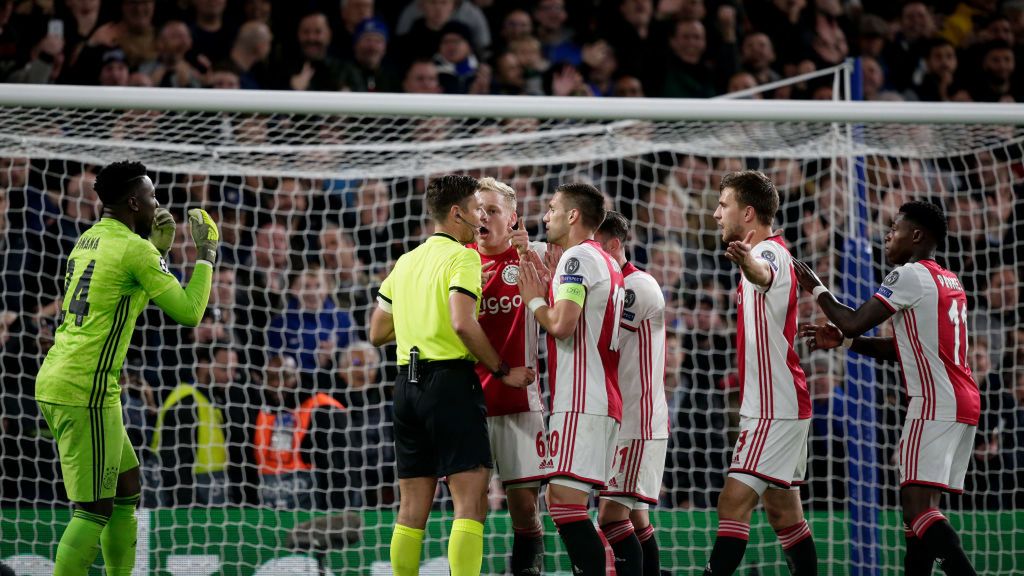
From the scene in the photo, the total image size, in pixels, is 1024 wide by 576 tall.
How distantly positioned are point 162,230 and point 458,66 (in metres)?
4.98

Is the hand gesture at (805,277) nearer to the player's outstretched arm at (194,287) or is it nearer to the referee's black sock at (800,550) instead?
the referee's black sock at (800,550)

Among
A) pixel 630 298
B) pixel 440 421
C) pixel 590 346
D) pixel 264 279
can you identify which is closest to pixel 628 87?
pixel 264 279

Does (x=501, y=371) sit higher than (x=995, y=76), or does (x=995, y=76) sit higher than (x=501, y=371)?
(x=995, y=76)

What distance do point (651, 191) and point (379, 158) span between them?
86.1 inches

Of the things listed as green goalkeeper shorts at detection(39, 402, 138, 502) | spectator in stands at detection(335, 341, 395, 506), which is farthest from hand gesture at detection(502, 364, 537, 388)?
spectator in stands at detection(335, 341, 395, 506)

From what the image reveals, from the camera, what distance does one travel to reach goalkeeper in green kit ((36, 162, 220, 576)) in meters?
5.02

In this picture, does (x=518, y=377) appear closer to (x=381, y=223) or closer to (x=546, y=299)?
(x=546, y=299)

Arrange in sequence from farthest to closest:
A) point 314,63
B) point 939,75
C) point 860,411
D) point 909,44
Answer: point 909,44, point 939,75, point 314,63, point 860,411

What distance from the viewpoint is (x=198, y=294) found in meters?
5.21

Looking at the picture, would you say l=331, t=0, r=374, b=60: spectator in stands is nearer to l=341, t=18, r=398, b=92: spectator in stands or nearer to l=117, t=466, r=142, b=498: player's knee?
l=341, t=18, r=398, b=92: spectator in stands

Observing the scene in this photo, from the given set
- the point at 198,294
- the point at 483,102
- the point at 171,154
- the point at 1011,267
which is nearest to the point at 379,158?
the point at 171,154

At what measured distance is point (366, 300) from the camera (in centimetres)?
855

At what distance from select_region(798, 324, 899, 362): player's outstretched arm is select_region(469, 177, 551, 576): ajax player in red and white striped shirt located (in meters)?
1.43

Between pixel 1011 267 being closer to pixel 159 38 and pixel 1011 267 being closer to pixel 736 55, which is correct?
pixel 736 55
